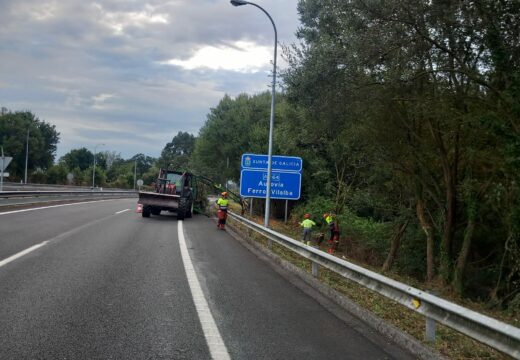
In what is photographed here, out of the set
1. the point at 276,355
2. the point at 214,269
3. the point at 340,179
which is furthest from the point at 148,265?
the point at 340,179

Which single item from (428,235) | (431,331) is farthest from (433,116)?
(431,331)

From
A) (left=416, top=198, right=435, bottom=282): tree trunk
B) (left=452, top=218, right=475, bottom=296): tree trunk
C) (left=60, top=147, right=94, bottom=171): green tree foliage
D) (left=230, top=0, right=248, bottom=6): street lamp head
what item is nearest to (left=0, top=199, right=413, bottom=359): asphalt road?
(left=452, top=218, right=475, bottom=296): tree trunk

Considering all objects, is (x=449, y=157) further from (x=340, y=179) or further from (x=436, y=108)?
(x=340, y=179)

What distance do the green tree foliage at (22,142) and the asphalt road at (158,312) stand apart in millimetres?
75385

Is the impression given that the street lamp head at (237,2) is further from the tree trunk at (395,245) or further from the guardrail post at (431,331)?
the guardrail post at (431,331)

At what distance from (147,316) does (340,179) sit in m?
24.2

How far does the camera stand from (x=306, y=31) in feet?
77.6

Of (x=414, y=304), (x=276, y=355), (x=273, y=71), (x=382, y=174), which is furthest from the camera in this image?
(x=382, y=174)

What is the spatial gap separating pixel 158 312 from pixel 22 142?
3417 inches

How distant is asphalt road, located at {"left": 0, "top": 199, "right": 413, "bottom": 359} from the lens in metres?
4.81

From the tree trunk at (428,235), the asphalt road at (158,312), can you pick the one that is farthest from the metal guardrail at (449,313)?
the tree trunk at (428,235)

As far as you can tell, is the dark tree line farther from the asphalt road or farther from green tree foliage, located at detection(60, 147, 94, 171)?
green tree foliage, located at detection(60, 147, 94, 171)

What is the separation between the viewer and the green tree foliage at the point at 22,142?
80688 mm

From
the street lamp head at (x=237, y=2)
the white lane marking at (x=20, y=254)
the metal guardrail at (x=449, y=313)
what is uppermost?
the street lamp head at (x=237, y=2)
